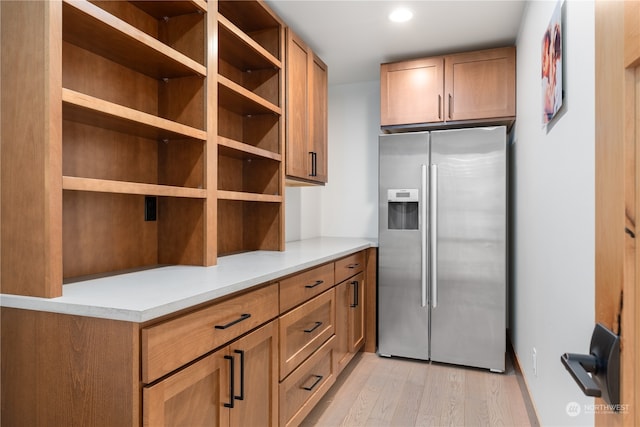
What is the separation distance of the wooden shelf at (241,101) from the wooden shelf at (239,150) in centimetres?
23

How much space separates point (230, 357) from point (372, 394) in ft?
4.80

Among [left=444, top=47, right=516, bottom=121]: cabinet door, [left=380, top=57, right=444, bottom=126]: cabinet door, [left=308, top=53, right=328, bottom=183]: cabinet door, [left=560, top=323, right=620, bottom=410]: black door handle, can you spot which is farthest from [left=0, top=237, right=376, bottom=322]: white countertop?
[left=444, top=47, right=516, bottom=121]: cabinet door

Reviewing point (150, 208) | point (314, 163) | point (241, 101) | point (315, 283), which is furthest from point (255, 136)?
point (315, 283)

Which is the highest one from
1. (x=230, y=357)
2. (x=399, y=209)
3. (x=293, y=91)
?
(x=293, y=91)

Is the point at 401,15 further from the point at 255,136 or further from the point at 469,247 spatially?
the point at 469,247

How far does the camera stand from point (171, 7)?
5.70ft

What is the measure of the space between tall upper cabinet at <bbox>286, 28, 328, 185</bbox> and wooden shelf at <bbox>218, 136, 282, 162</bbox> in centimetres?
21

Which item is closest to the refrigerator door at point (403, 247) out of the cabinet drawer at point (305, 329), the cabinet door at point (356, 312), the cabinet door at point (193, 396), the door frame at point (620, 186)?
the cabinet door at point (356, 312)

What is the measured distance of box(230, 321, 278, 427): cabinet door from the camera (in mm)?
1413

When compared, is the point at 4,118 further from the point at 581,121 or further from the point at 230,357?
the point at 581,121

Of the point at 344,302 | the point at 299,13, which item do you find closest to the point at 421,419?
the point at 344,302

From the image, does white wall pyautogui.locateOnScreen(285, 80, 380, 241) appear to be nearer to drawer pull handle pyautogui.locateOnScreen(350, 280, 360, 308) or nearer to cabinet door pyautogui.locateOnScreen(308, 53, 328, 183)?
cabinet door pyautogui.locateOnScreen(308, 53, 328, 183)

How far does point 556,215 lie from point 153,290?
1.50 m

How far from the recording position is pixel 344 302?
267 centimetres
